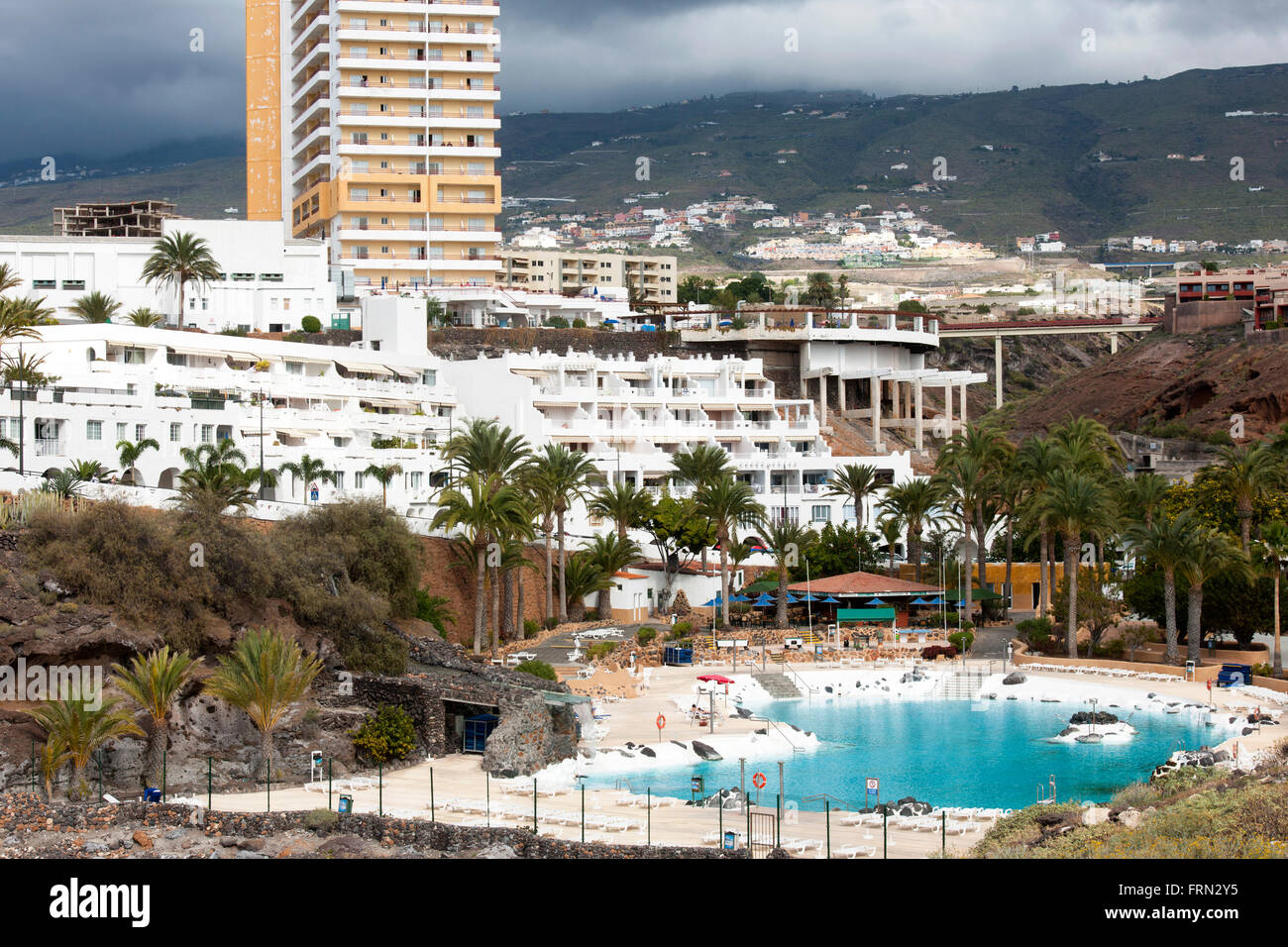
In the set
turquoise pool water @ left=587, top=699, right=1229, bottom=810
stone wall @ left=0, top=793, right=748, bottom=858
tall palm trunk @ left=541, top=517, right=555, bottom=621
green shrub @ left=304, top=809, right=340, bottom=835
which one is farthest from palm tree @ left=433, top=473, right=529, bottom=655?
stone wall @ left=0, top=793, right=748, bottom=858

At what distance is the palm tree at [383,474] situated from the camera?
221 ft

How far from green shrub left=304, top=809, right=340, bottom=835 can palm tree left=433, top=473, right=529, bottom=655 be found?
2532 cm

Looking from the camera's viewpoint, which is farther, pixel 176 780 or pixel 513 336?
pixel 513 336

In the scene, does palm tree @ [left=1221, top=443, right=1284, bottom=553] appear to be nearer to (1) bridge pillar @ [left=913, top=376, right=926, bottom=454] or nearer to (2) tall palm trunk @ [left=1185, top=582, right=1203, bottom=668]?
(2) tall palm trunk @ [left=1185, top=582, right=1203, bottom=668]

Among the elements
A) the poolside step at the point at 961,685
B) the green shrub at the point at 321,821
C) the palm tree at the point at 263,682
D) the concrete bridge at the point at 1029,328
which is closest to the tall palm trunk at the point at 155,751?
the palm tree at the point at 263,682

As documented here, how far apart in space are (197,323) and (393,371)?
1426 cm

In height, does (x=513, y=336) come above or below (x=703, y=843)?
above

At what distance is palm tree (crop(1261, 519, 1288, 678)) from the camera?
55.6m

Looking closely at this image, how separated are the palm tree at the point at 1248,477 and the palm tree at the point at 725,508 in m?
18.7
